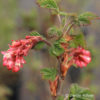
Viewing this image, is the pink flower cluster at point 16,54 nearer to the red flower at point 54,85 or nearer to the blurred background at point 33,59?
the red flower at point 54,85

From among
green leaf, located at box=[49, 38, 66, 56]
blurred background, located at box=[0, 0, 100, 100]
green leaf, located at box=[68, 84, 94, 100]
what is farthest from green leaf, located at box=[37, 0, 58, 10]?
blurred background, located at box=[0, 0, 100, 100]

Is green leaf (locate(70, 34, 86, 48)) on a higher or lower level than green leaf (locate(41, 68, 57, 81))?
higher

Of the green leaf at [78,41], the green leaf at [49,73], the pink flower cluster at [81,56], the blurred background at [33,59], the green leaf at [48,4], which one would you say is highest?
the blurred background at [33,59]

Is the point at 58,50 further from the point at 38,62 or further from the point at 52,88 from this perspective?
the point at 38,62

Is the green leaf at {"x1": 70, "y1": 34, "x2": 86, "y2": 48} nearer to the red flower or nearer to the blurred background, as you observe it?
the red flower

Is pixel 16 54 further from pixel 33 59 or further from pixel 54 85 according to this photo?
pixel 33 59

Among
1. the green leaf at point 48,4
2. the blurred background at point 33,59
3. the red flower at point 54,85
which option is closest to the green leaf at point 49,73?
the red flower at point 54,85

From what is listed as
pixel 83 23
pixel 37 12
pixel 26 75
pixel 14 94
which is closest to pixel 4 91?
pixel 14 94
